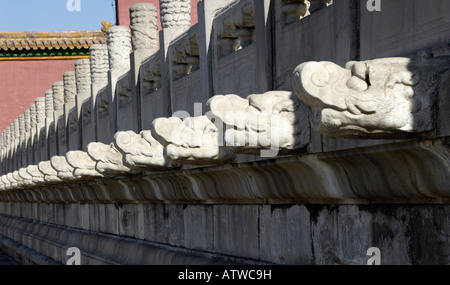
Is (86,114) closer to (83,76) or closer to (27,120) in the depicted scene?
(83,76)

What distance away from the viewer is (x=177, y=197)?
30.5 ft

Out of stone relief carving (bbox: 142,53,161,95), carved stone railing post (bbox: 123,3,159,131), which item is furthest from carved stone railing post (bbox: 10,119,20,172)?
stone relief carving (bbox: 142,53,161,95)

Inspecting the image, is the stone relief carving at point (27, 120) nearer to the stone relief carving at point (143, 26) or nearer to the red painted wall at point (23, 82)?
the red painted wall at point (23, 82)

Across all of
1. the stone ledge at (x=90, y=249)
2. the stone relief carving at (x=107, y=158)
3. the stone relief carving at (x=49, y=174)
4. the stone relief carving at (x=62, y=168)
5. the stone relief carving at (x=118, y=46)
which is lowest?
the stone ledge at (x=90, y=249)

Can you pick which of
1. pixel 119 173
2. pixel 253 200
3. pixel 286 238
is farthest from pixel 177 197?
pixel 286 238

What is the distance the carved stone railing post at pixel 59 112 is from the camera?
18094 mm

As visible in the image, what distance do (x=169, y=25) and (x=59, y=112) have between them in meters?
9.15

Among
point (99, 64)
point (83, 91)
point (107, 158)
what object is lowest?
point (107, 158)

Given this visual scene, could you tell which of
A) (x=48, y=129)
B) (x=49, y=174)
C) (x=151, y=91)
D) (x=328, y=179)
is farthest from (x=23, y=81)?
Answer: (x=328, y=179)

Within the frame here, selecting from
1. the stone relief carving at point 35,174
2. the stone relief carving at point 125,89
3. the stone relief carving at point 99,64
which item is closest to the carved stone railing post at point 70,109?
the stone relief carving at point 35,174

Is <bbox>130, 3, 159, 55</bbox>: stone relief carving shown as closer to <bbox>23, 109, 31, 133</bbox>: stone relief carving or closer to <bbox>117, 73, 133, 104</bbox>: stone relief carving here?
<bbox>117, 73, 133, 104</bbox>: stone relief carving

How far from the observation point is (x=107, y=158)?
9.98 meters

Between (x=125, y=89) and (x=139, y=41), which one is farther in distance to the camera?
(x=125, y=89)

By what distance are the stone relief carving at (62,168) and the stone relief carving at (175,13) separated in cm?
326
